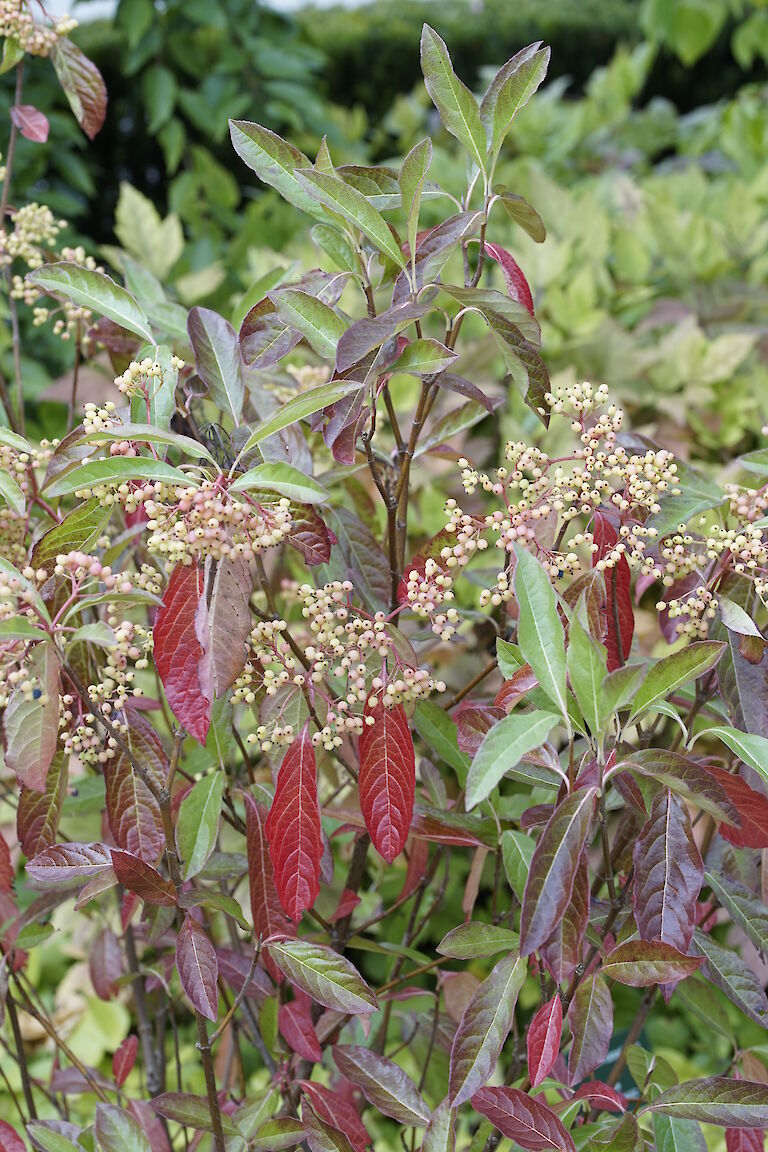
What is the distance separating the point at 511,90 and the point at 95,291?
34 cm

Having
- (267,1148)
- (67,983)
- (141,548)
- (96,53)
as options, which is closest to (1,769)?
(67,983)

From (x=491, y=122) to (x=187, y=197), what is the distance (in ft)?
8.80

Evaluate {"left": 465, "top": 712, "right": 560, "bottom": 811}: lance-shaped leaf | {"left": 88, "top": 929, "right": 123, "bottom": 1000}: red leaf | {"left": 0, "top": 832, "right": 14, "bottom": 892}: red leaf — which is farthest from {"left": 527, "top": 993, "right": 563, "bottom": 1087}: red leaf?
{"left": 88, "top": 929, "right": 123, "bottom": 1000}: red leaf

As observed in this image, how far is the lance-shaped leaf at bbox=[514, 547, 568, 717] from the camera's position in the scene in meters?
0.65

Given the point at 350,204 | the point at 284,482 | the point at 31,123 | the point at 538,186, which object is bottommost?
the point at 284,482

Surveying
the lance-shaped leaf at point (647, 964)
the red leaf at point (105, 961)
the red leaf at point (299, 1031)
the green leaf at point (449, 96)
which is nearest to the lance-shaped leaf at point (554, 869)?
the lance-shaped leaf at point (647, 964)

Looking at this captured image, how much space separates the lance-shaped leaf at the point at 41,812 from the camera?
808 mm

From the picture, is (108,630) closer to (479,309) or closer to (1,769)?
(479,309)

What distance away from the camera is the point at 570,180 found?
10.9ft

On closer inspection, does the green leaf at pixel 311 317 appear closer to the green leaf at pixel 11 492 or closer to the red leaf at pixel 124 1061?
the green leaf at pixel 11 492

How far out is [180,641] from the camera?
0.69 meters

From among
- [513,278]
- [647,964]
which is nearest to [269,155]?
[513,278]

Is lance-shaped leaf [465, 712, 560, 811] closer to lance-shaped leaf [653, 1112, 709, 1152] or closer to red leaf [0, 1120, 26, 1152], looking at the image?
lance-shaped leaf [653, 1112, 709, 1152]

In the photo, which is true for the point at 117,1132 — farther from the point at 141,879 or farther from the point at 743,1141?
the point at 743,1141
